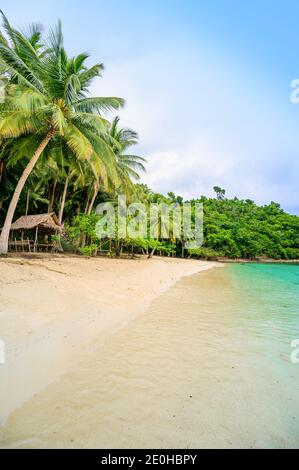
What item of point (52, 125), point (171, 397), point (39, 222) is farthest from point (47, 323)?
point (39, 222)

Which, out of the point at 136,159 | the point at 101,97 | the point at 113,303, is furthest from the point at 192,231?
the point at 113,303

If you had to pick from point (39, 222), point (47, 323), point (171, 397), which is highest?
point (39, 222)

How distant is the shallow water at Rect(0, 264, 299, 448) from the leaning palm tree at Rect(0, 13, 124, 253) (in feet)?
30.8

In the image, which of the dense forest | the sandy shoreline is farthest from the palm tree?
the sandy shoreline

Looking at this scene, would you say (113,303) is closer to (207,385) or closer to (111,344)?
(111,344)

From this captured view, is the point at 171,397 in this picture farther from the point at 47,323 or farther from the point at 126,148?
the point at 126,148

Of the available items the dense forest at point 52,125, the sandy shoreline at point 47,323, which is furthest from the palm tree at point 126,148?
the sandy shoreline at point 47,323

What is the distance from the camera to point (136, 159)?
22328 millimetres

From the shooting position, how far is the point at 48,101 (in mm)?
11414

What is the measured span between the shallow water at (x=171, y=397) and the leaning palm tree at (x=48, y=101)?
30.8 ft

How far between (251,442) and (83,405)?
1.57 m

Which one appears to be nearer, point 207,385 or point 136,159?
point 207,385

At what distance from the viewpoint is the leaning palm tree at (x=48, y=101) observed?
1090cm

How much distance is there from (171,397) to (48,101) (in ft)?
40.3
